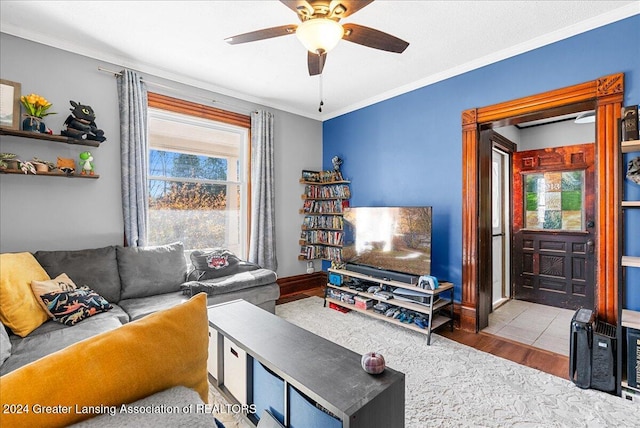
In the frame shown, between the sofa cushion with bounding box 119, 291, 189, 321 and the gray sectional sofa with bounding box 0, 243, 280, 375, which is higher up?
the gray sectional sofa with bounding box 0, 243, 280, 375

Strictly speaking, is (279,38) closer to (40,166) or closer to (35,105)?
(35,105)

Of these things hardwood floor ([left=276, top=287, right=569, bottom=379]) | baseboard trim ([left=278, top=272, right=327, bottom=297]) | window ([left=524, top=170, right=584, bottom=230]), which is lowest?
hardwood floor ([left=276, top=287, right=569, bottom=379])

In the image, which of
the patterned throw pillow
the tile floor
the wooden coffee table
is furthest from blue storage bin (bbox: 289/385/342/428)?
the tile floor

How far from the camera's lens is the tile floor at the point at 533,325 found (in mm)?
2842

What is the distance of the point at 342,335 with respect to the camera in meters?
2.95

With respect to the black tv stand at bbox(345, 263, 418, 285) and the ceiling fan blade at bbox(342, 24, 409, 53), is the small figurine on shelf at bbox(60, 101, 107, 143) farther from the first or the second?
the black tv stand at bbox(345, 263, 418, 285)

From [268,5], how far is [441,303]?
9.96ft

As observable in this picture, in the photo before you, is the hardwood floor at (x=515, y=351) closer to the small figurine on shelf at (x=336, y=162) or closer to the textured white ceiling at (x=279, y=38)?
the small figurine on shelf at (x=336, y=162)

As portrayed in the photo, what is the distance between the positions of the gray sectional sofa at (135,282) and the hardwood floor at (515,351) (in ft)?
6.54

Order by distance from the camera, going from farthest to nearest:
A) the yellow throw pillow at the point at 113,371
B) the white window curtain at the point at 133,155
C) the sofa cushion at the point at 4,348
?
the white window curtain at the point at 133,155, the sofa cushion at the point at 4,348, the yellow throw pillow at the point at 113,371

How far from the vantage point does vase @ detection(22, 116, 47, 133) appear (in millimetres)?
2484

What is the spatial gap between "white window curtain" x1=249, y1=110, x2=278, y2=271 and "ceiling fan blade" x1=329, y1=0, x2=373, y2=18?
2583 mm

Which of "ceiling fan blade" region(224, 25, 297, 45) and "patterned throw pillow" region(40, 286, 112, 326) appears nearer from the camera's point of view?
"ceiling fan blade" region(224, 25, 297, 45)

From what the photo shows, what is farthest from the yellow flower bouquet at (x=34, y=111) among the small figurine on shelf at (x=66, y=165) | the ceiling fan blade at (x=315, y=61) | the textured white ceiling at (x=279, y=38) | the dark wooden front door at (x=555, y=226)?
the dark wooden front door at (x=555, y=226)
